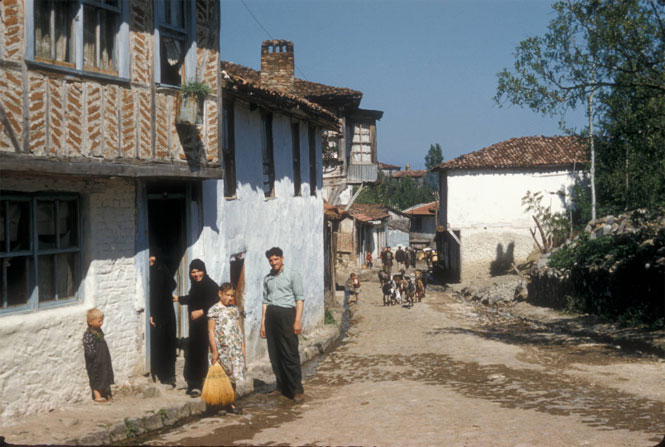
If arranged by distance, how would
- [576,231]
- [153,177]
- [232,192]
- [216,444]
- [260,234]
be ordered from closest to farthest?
[216,444] < [153,177] < [232,192] < [260,234] < [576,231]

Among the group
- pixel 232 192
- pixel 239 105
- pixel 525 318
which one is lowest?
pixel 525 318

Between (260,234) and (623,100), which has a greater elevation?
(623,100)

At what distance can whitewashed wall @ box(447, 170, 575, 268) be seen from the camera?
127ft

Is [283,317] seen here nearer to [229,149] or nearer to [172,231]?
[172,231]

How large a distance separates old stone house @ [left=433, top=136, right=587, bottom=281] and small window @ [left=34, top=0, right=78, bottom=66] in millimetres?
31320

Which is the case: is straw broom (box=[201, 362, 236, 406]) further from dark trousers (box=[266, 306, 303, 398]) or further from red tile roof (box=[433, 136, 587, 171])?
red tile roof (box=[433, 136, 587, 171])

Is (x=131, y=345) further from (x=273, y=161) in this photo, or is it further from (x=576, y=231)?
(x=576, y=231)

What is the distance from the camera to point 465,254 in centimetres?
3906

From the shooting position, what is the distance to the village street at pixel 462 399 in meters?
7.66

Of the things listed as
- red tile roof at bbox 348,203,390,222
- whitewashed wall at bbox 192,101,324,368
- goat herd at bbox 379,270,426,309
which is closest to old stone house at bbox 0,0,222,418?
whitewashed wall at bbox 192,101,324,368

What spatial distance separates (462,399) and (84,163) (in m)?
5.77

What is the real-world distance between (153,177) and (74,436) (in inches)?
154

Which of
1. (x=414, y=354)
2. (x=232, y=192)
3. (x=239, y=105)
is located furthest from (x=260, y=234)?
(x=414, y=354)

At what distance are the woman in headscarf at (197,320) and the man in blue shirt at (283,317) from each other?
30.6 inches
